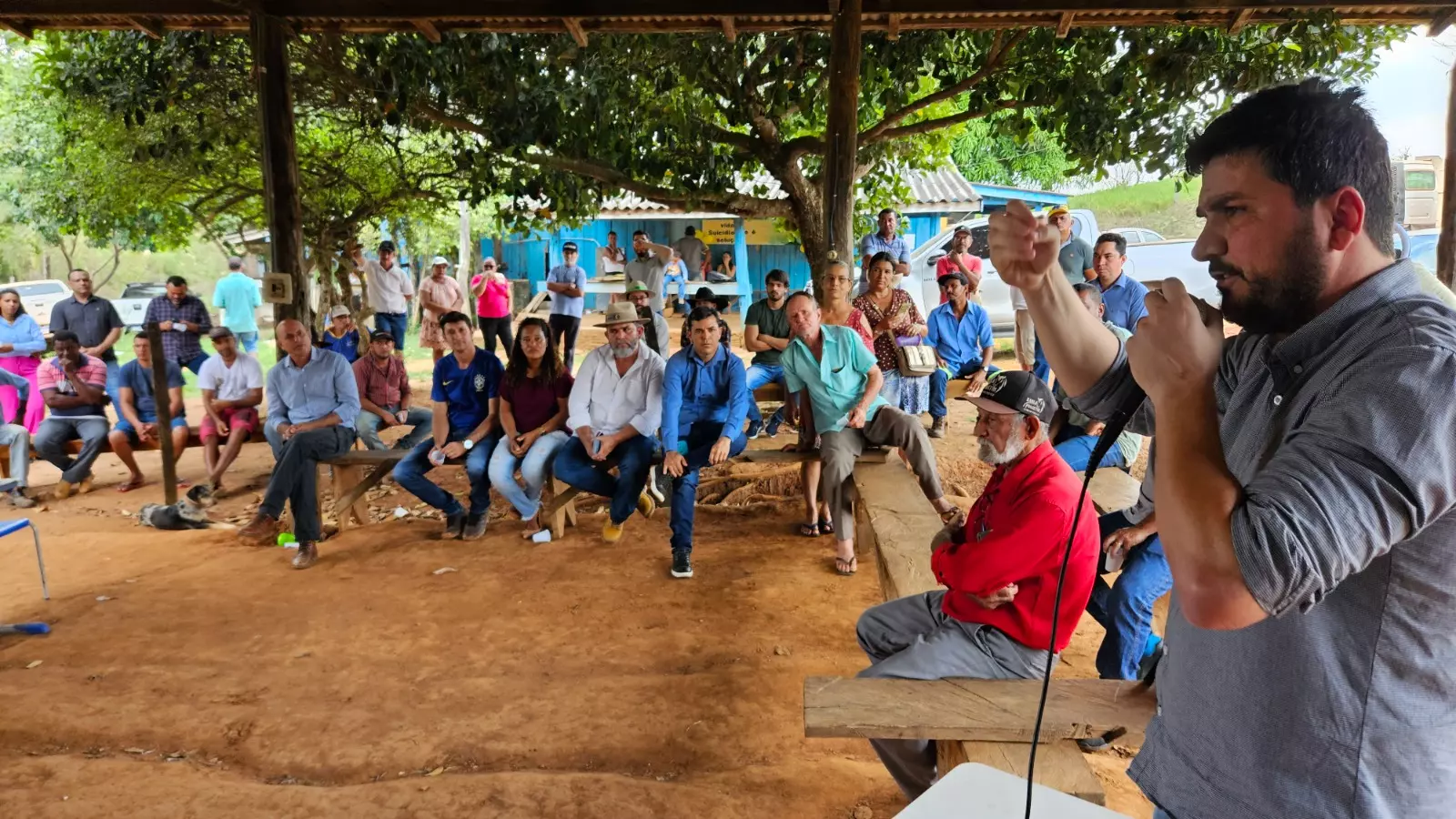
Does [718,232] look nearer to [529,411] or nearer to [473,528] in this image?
[529,411]

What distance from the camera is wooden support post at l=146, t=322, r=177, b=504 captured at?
7.37 metres

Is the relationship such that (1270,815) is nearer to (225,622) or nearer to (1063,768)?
(1063,768)

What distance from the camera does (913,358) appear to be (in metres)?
6.64

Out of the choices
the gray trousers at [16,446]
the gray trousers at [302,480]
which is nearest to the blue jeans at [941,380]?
the gray trousers at [302,480]

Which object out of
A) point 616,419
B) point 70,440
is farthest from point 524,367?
point 70,440

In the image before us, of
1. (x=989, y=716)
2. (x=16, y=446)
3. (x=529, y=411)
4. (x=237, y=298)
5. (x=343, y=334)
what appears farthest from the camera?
(x=237, y=298)

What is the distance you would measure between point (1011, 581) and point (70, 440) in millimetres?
8780

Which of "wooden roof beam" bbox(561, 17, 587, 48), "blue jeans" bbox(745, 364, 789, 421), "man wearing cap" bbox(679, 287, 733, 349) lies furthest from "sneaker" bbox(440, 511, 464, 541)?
"wooden roof beam" bbox(561, 17, 587, 48)

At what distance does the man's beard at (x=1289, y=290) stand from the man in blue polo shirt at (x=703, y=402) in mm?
4781

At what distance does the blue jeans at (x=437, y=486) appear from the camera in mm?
6523

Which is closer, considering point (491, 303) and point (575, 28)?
point (575, 28)

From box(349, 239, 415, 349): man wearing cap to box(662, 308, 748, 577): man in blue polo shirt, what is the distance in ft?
19.7

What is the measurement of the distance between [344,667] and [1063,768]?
11.9 ft

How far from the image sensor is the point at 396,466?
657cm
